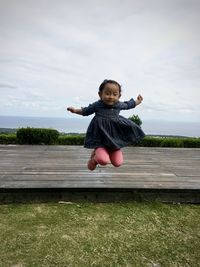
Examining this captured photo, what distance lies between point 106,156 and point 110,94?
760mm

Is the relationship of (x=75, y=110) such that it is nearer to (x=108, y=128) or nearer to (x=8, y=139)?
(x=108, y=128)

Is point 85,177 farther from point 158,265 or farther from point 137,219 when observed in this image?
point 158,265

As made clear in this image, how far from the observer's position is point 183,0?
745 centimetres

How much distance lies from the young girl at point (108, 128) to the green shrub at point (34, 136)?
27.0 feet

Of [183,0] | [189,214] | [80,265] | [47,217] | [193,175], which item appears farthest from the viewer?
[183,0]

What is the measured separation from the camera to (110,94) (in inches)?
142

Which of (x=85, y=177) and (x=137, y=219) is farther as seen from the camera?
(x=85, y=177)

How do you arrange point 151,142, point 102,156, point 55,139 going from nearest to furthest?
point 102,156
point 55,139
point 151,142

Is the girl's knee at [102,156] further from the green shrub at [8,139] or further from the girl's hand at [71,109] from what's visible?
the green shrub at [8,139]

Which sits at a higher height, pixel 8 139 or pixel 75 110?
pixel 75 110

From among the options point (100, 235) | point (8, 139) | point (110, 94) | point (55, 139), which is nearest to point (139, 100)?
point (110, 94)

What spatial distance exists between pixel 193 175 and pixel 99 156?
3.40m

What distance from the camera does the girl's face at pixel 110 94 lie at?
355cm

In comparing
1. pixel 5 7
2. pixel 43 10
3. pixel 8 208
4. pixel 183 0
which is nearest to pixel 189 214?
pixel 8 208
